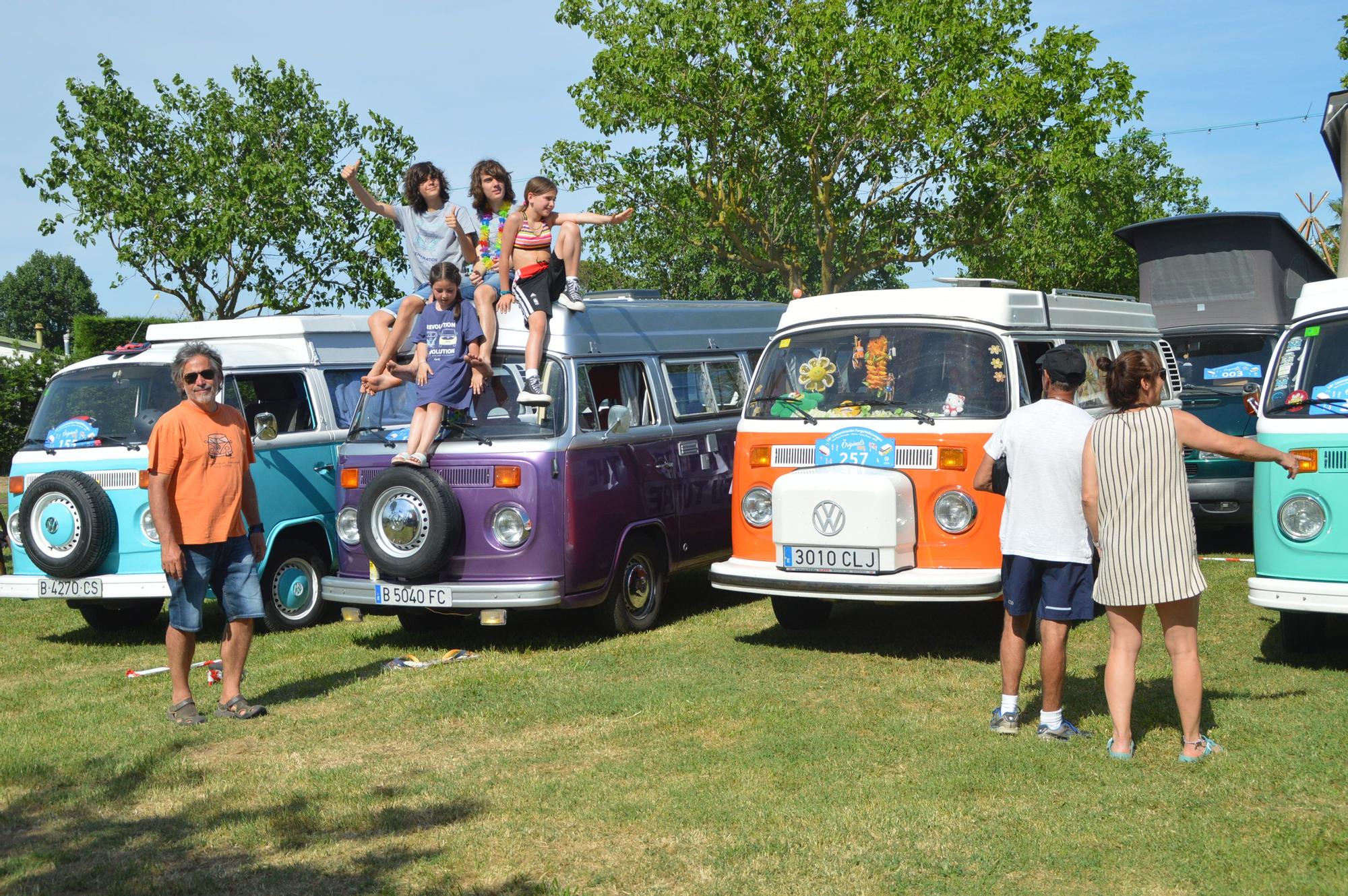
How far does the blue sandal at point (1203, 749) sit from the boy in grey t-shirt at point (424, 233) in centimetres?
586

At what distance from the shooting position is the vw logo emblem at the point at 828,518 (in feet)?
27.9

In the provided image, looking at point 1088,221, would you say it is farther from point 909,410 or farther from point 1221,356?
point 909,410

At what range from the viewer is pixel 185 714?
300 inches

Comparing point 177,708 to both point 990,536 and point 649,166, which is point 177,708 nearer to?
point 990,536

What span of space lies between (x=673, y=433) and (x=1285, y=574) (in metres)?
4.68

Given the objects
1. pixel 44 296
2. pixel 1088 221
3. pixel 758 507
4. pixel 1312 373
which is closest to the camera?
pixel 1312 373

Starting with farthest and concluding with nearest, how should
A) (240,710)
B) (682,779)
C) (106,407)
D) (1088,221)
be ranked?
(1088,221), (106,407), (240,710), (682,779)

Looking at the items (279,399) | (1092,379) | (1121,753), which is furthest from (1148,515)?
(279,399)

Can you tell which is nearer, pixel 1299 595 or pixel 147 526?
pixel 1299 595

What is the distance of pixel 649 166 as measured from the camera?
2820 cm

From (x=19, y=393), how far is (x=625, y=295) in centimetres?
2004

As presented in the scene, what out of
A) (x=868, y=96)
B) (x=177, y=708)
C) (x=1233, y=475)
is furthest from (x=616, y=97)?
(x=177, y=708)

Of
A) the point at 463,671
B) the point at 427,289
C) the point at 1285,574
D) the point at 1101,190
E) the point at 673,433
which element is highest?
the point at 1101,190

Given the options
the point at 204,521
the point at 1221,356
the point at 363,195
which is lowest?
the point at 204,521
